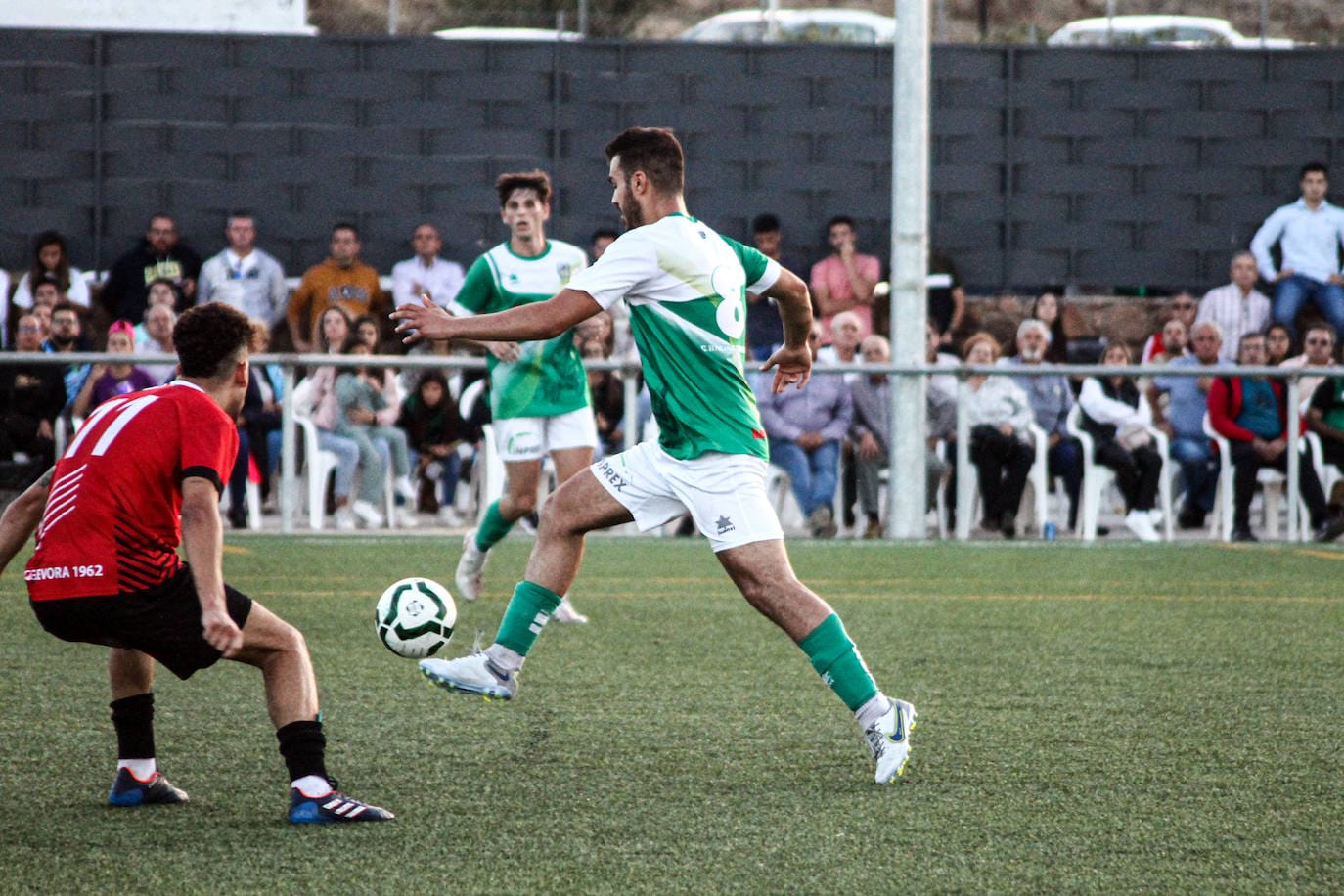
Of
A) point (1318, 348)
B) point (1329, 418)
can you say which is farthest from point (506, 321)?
point (1318, 348)

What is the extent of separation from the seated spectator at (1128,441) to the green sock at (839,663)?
24.9 feet

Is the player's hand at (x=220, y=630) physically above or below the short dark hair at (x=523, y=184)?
below

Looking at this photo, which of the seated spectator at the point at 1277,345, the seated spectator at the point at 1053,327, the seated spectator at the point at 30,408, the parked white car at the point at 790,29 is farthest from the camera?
the parked white car at the point at 790,29

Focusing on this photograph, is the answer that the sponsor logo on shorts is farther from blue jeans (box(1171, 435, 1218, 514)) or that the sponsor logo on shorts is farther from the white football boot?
blue jeans (box(1171, 435, 1218, 514))

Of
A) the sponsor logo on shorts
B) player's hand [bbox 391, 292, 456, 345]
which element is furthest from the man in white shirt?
player's hand [bbox 391, 292, 456, 345]

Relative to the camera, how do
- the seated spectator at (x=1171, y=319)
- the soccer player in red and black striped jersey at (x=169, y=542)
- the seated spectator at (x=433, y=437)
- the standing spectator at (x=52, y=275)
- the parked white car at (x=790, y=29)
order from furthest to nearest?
the parked white car at (x=790, y=29), the seated spectator at (x=1171, y=319), the standing spectator at (x=52, y=275), the seated spectator at (x=433, y=437), the soccer player in red and black striped jersey at (x=169, y=542)

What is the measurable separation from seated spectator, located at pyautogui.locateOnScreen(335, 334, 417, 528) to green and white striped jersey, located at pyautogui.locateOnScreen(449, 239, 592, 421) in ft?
12.0

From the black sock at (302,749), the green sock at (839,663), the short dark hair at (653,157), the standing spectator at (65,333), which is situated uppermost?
the short dark hair at (653,157)

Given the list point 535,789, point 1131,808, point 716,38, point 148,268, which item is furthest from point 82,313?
point 1131,808

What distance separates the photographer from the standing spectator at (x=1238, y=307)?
46.8 feet

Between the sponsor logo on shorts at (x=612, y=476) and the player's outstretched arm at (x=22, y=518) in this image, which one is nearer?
the player's outstretched arm at (x=22, y=518)

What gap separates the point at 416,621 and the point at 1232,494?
8.18 m

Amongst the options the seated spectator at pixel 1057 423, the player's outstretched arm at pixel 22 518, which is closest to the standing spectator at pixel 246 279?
the seated spectator at pixel 1057 423

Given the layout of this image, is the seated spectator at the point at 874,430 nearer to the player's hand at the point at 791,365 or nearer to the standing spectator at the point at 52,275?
the standing spectator at the point at 52,275
